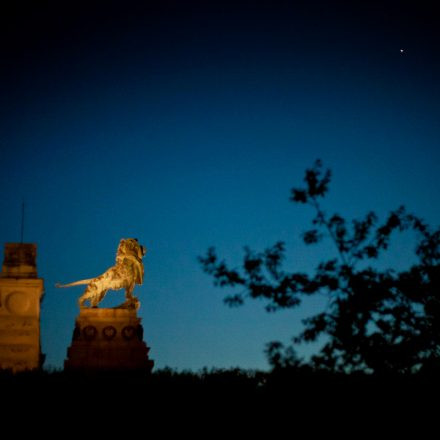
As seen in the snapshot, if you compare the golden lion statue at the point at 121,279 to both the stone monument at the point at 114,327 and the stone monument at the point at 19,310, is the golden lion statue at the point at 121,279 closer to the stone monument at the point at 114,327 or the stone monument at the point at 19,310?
the stone monument at the point at 114,327

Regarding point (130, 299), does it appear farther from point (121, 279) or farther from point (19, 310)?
point (19, 310)

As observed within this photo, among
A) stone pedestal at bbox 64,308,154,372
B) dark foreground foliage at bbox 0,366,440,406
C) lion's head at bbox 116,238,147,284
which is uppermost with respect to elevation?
lion's head at bbox 116,238,147,284

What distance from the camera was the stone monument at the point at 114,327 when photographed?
19.7 m

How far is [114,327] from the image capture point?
2006 centimetres

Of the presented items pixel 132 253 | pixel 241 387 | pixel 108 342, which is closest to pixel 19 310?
pixel 108 342

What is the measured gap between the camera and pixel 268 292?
1133 centimetres

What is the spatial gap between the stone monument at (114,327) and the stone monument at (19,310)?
109cm

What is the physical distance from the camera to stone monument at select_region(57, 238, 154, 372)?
1969 cm

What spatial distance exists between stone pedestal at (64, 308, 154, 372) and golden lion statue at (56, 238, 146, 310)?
1.34 ft

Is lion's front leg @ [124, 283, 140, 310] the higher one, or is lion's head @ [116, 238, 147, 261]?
lion's head @ [116, 238, 147, 261]

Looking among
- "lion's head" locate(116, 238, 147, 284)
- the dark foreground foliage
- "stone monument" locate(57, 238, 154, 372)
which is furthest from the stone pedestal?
the dark foreground foliage

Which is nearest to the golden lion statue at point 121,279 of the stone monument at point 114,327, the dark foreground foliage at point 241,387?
the stone monument at point 114,327

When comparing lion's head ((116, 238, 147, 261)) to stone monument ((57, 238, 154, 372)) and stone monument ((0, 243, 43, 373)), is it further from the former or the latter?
stone monument ((0, 243, 43, 373))

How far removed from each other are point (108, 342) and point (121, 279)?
2.12m
